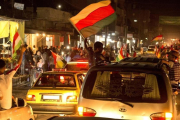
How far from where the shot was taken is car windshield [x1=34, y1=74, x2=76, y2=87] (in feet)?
32.4

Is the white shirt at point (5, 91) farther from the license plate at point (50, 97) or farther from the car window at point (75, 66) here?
the car window at point (75, 66)

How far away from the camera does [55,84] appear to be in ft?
32.5

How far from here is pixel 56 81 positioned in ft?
32.8

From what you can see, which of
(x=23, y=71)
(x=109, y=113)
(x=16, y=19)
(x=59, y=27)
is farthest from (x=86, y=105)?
(x=59, y=27)

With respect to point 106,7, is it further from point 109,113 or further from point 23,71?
point 23,71

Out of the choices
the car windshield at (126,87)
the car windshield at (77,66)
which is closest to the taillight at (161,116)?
the car windshield at (126,87)

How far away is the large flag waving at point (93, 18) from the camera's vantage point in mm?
11078

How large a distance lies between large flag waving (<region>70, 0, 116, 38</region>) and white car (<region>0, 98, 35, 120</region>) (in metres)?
4.91

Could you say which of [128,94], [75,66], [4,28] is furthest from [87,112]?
[4,28]

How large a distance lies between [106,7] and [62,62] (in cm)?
564

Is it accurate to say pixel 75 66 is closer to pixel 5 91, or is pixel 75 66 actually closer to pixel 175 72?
pixel 175 72

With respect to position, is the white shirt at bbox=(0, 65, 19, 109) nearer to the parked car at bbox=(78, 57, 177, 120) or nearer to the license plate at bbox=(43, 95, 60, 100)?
the parked car at bbox=(78, 57, 177, 120)

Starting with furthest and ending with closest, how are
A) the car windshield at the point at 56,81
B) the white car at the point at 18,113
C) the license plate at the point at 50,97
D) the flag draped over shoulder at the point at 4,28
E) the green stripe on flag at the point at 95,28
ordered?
the flag draped over shoulder at the point at 4,28, the green stripe on flag at the point at 95,28, the car windshield at the point at 56,81, the license plate at the point at 50,97, the white car at the point at 18,113

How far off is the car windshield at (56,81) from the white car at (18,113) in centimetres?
329
